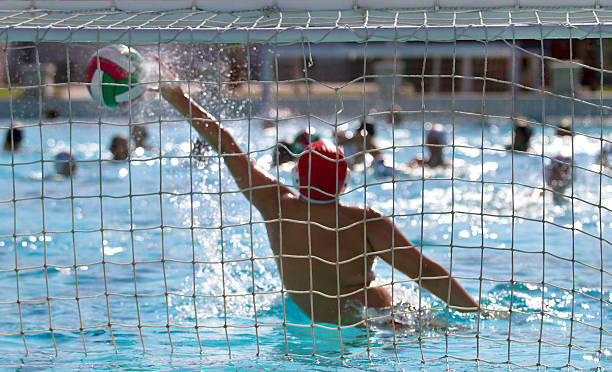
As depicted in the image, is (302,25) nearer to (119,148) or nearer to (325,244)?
(325,244)

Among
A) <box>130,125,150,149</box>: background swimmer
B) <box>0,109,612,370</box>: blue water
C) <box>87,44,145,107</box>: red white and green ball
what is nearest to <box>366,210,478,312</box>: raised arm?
<box>0,109,612,370</box>: blue water

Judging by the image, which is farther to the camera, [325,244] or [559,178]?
[559,178]

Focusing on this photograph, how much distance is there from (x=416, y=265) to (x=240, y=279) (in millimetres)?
2270

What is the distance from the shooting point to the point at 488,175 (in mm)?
10297

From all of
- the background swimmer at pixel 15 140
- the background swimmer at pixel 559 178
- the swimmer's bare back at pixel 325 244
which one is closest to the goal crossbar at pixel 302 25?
the swimmer's bare back at pixel 325 244

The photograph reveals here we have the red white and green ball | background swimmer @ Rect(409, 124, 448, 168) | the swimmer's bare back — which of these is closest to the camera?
the swimmer's bare back

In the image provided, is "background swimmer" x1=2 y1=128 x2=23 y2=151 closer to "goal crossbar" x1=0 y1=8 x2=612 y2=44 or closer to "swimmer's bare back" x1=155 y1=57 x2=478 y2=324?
"goal crossbar" x1=0 y1=8 x2=612 y2=44

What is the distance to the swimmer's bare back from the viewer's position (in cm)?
363

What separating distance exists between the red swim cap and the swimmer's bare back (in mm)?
84

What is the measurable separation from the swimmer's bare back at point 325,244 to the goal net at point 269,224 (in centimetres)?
4

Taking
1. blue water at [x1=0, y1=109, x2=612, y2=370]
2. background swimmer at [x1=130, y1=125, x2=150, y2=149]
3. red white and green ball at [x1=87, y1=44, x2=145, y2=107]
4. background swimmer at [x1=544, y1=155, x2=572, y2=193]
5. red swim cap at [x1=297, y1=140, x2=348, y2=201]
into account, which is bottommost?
blue water at [x1=0, y1=109, x2=612, y2=370]

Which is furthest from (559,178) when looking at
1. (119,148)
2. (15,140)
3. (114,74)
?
(15,140)

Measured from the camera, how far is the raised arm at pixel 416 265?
3598 mm

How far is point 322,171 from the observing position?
3.74 metres
